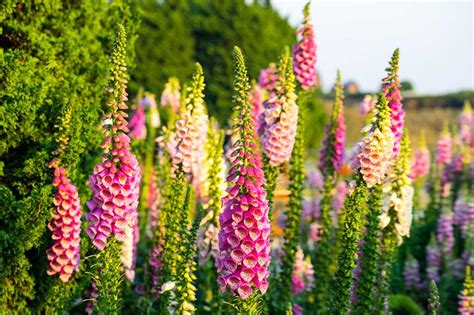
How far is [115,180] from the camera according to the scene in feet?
13.9

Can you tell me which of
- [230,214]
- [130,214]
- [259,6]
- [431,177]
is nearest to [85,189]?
[130,214]

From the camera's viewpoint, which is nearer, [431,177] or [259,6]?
[431,177]

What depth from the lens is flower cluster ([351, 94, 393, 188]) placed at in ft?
15.4

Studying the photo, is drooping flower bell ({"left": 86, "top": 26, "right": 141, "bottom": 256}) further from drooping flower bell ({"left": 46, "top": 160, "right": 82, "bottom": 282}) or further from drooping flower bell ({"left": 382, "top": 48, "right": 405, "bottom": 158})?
drooping flower bell ({"left": 382, "top": 48, "right": 405, "bottom": 158})

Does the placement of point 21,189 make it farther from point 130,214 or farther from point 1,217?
point 130,214

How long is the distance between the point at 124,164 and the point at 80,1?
2.42 meters

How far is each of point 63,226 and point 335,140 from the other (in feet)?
9.90

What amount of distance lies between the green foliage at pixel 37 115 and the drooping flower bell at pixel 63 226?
4.6 inches

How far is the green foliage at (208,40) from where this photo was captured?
23188 mm

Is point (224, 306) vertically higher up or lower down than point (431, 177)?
lower down

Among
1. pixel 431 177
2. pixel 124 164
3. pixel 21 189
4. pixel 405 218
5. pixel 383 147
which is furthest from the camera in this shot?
pixel 431 177

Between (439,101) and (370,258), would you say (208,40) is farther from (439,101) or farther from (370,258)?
(370,258)

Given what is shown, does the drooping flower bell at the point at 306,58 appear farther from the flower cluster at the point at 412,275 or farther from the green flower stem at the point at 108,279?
the green flower stem at the point at 108,279

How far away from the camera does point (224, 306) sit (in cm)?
532
